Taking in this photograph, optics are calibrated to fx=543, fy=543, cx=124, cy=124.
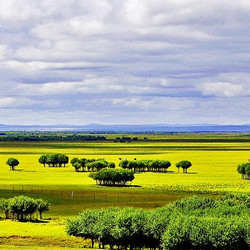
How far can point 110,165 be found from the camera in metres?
182

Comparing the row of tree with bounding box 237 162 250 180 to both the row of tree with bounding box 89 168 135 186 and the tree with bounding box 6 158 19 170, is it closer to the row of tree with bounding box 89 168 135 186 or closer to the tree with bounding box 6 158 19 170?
the row of tree with bounding box 89 168 135 186

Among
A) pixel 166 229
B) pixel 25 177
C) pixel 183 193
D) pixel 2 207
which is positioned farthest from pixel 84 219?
pixel 25 177

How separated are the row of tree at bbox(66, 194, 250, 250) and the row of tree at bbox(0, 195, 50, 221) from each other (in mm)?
18153

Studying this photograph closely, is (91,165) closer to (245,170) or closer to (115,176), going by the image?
(115,176)

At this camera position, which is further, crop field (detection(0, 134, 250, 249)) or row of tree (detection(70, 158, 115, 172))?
row of tree (detection(70, 158, 115, 172))

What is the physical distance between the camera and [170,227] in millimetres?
67125

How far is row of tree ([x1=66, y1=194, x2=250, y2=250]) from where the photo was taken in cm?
6606

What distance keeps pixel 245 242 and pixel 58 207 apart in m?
47.3

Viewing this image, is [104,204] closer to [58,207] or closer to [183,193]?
[58,207]

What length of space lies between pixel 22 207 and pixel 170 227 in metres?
34.0

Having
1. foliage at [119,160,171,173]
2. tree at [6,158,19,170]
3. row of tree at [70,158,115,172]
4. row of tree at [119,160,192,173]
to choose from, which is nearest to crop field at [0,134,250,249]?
row of tree at [119,160,192,173]

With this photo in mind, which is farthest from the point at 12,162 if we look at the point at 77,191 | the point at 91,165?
the point at 77,191

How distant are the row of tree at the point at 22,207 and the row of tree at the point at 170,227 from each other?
18.2 meters

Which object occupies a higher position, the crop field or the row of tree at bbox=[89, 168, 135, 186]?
the row of tree at bbox=[89, 168, 135, 186]
